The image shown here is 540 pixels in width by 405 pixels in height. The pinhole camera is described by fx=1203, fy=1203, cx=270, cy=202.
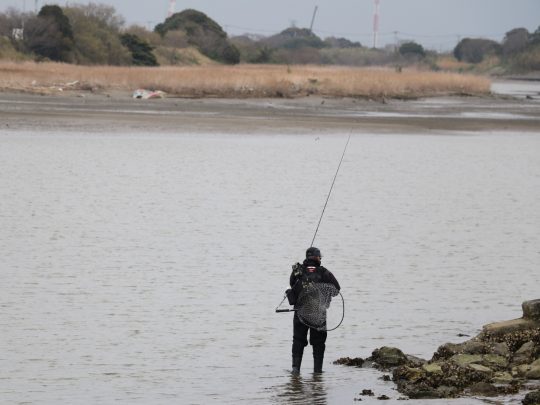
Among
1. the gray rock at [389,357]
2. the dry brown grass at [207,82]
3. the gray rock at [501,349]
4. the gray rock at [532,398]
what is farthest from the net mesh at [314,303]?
the dry brown grass at [207,82]

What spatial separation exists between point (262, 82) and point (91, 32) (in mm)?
17863

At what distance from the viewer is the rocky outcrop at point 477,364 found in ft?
36.6

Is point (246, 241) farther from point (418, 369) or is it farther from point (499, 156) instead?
point (499, 156)

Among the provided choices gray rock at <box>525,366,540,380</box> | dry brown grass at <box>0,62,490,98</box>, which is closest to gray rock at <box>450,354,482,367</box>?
gray rock at <box>525,366,540,380</box>

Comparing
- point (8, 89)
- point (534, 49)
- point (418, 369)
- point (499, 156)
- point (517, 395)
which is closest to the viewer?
point (517, 395)

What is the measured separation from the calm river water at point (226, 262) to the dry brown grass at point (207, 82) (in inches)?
660

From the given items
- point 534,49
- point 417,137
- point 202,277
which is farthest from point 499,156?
point 534,49

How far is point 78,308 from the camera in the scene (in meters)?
15.0

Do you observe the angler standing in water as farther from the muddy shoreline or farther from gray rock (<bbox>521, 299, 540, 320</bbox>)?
the muddy shoreline

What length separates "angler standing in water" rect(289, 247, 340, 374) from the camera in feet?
38.2

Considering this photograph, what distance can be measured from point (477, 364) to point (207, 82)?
147 ft

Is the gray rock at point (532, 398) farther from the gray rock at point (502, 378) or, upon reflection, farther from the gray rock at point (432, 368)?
the gray rock at point (432, 368)

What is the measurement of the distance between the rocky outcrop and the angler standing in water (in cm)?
66

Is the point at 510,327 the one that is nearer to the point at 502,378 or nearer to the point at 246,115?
the point at 502,378
